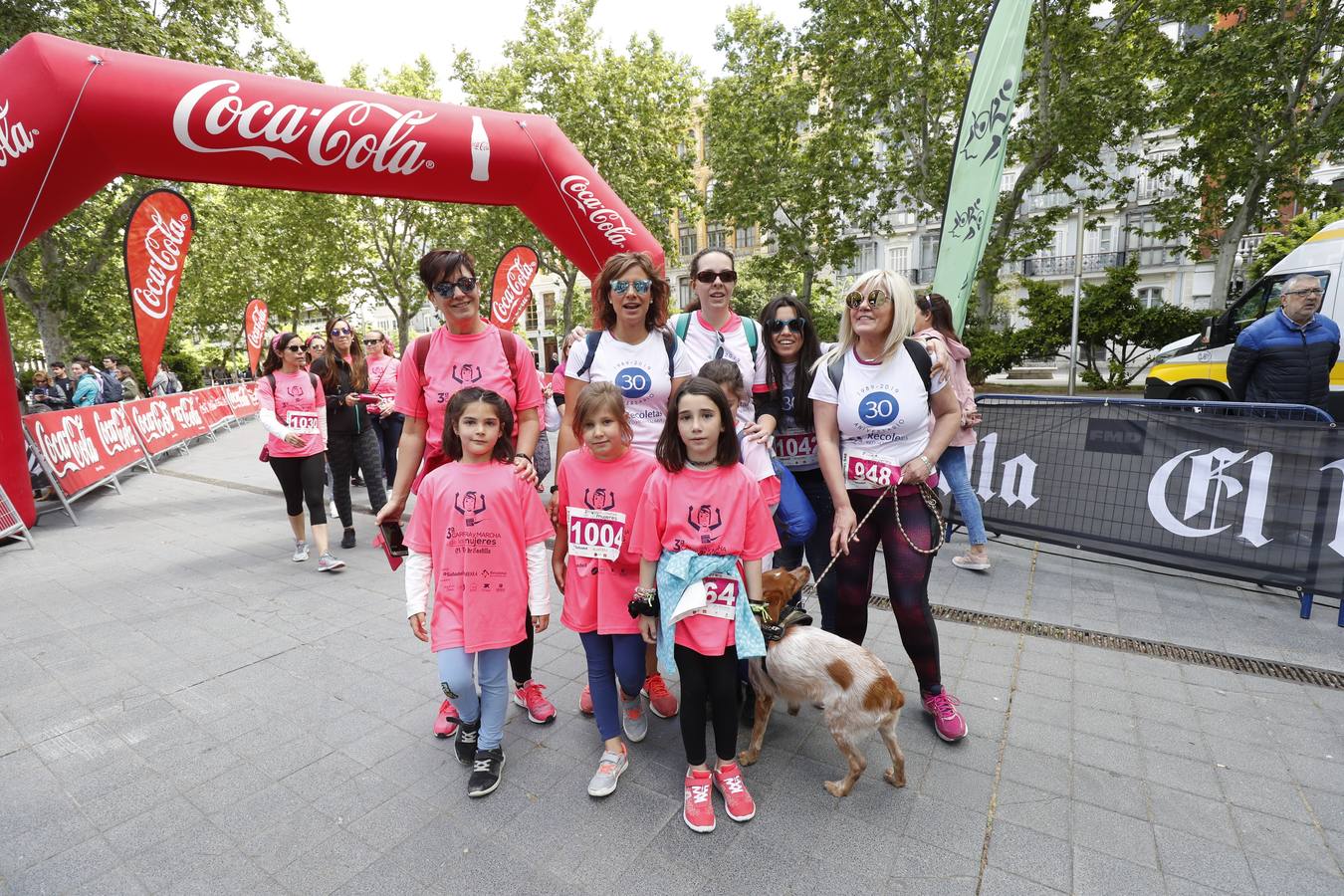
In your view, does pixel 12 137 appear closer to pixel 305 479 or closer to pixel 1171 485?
pixel 305 479

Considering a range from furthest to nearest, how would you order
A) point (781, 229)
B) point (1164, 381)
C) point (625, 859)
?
point (781, 229), point (1164, 381), point (625, 859)

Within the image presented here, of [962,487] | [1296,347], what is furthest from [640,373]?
[1296,347]

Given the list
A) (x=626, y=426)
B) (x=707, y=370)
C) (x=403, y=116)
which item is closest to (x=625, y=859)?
(x=626, y=426)

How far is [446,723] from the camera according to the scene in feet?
9.84

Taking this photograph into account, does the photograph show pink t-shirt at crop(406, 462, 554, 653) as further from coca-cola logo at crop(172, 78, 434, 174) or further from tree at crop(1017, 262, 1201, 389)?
tree at crop(1017, 262, 1201, 389)

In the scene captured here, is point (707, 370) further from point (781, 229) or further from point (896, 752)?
point (781, 229)

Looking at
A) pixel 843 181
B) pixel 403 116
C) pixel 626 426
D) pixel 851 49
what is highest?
pixel 851 49

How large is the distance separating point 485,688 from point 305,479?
12.0 feet

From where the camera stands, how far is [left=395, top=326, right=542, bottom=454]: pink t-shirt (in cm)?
294

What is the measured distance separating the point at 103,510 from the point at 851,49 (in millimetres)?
18265

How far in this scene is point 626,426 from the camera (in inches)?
102

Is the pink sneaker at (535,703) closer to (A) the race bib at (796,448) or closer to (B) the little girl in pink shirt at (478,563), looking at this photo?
(B) the little girl in pink shirt at (478,563)

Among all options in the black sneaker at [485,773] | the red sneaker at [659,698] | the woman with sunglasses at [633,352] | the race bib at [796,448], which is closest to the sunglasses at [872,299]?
the race bib at [796,448]

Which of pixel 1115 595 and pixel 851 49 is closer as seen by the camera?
pixel 1115 595
